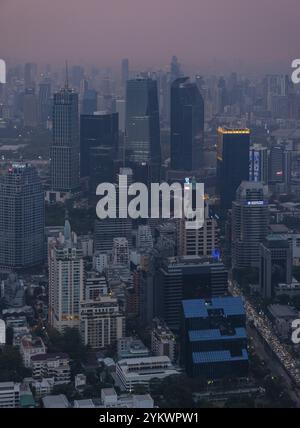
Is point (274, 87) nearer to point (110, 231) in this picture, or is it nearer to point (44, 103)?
point (110, 231)

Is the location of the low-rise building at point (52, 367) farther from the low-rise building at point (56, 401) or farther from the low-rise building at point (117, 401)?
the low-rise building at point (117, 401)

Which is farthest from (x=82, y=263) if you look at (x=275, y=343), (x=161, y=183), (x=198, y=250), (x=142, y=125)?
(x=142, y=125)

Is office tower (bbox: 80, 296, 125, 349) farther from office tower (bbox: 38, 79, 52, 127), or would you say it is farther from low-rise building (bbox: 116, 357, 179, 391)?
office tower (bbox: 38, 79, 52, 127)

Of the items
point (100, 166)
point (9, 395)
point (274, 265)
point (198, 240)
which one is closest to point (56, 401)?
point (9, 395)

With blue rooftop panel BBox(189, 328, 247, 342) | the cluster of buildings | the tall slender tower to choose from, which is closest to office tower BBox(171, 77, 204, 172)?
the cluster of buildings
